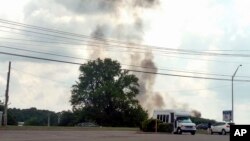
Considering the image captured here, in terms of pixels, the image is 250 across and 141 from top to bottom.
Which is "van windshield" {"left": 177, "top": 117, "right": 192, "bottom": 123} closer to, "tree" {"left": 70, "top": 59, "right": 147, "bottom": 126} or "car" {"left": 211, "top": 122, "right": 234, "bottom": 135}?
"car" {"left": 211, "top": 122, "right": 234, "bottom": 135}

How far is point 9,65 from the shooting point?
62875 millimetres

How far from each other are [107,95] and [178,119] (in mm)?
53484

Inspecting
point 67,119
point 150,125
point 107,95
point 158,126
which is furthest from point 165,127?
point 67,119

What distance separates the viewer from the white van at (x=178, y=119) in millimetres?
49156

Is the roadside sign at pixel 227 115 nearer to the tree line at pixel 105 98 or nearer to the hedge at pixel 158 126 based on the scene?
the hedge at pixel 158 126

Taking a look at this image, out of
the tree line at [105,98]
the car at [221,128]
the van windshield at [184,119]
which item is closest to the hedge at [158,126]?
the van windshield at [184,119]

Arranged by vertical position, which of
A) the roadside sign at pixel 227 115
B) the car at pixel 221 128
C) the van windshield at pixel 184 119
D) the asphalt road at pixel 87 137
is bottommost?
the asphalt road at pixel 87 137

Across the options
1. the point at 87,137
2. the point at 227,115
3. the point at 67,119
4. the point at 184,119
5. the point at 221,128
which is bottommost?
the point at 87,137

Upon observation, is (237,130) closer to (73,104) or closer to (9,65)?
(9,65)

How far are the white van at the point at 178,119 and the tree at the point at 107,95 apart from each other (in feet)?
158

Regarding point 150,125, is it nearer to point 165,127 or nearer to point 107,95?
point 165,127

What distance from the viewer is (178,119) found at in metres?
50.6

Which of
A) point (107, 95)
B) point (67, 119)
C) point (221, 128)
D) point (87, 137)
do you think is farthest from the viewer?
point (67, 119)

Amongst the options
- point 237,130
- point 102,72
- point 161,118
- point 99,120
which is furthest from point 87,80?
point 237,130
